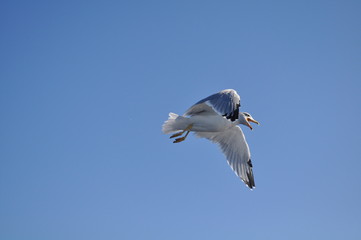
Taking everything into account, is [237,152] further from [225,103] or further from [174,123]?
[225,103]

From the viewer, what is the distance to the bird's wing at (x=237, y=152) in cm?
856

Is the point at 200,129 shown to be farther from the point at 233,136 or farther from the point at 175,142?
the point at 233,136

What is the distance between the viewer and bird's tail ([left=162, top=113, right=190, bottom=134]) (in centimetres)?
749

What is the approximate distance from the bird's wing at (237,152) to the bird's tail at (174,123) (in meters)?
1.08

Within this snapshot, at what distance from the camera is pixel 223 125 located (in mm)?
7688

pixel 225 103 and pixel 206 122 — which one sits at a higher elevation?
pixel 206 122

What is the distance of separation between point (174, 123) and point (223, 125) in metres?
0.96

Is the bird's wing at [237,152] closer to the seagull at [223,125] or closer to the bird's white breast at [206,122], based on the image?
the seagull at [223,125]

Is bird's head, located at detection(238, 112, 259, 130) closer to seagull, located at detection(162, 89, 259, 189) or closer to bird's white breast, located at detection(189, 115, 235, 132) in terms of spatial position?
seagull, located at detection(162, 89, 259, 189)

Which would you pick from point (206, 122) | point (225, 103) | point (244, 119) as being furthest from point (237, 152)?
point (225, 103)

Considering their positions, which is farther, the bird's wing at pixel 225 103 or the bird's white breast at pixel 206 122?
the bird's white breast at pixel 206 122

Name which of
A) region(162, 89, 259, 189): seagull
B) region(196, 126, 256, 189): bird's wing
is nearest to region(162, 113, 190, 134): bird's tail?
region(162, 89, 259, 189): seagull

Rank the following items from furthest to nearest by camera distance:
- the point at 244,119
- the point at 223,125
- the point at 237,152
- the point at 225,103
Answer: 1. the point at 237,152
2. the point at 244,119
3. the point at 223,125
4. the point at 225,103

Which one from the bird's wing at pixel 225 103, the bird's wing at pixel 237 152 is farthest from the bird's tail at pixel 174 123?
the bird's wing at pixel 237 152
